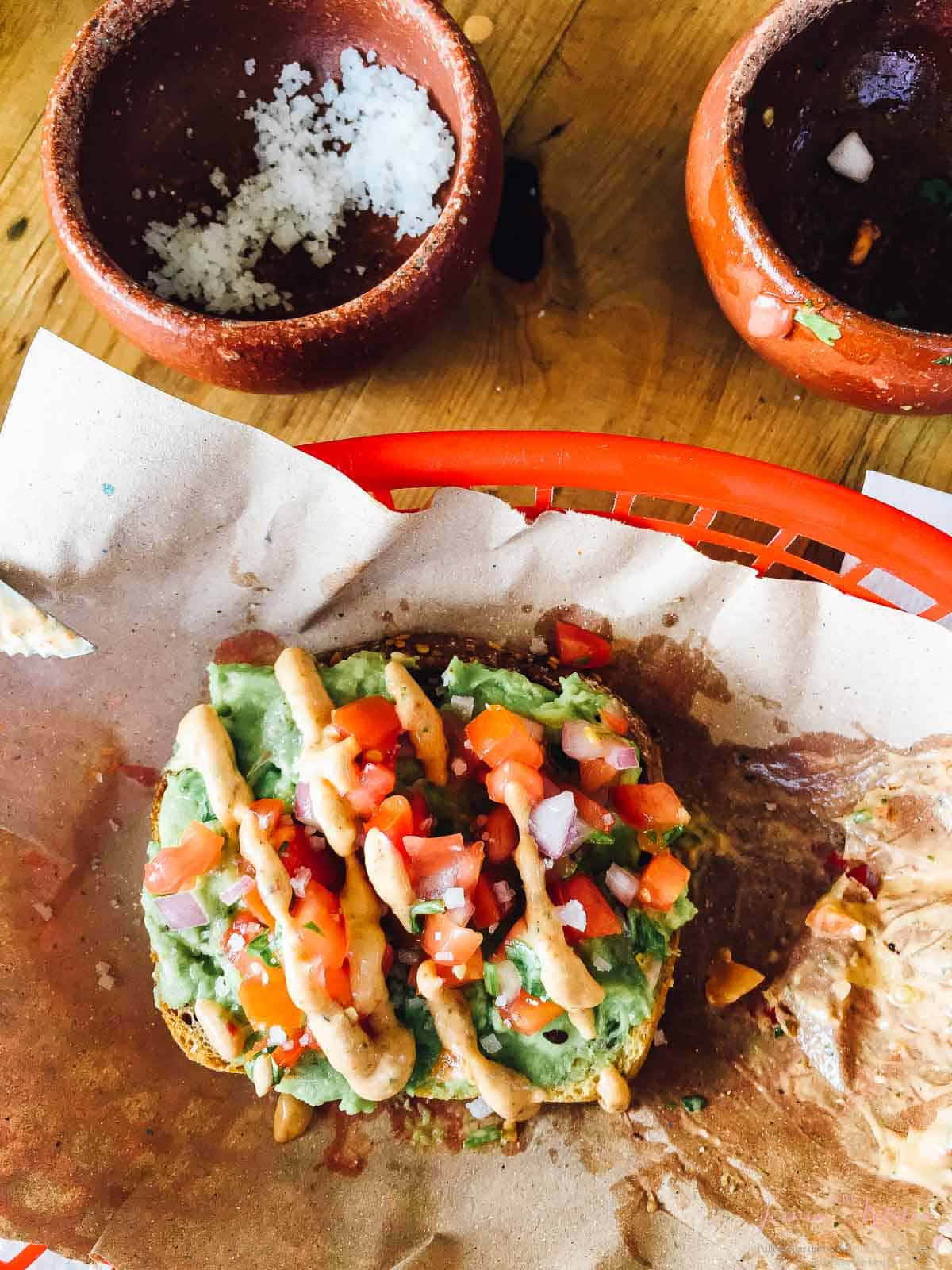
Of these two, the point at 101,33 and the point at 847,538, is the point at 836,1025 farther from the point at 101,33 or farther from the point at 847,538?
the point at 101,33

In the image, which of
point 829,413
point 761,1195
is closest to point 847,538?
point 829,413

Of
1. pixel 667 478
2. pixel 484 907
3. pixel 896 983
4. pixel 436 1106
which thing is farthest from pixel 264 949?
pixel 896 983

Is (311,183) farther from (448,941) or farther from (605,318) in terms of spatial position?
(448,941)

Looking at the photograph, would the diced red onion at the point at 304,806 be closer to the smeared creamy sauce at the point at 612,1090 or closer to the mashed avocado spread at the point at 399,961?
the mashed avocado spread at the point at 399,961

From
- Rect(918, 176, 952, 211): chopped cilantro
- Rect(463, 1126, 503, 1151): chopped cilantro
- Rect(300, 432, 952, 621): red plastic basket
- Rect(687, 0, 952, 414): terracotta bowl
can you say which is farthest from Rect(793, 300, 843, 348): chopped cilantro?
Rect(463, 1126, 503, 1151): chopped cilantro

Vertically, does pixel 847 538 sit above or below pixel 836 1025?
above

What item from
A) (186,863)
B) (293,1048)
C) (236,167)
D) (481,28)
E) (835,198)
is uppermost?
(835,198)
